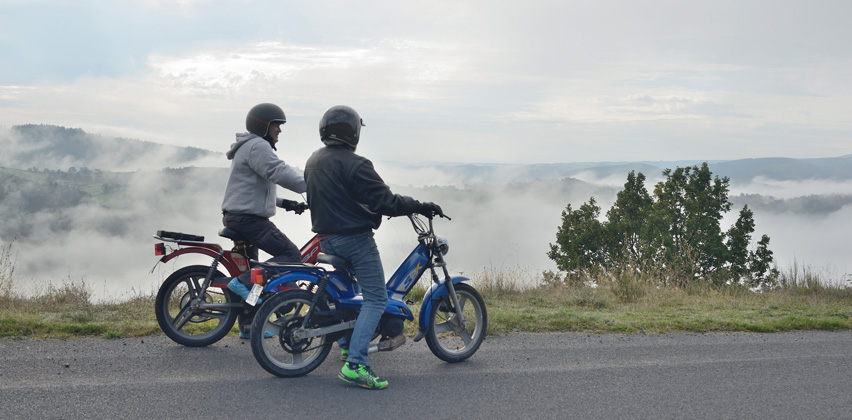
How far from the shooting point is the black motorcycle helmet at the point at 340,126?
4938 millimetres

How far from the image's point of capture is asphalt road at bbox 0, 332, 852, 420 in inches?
173

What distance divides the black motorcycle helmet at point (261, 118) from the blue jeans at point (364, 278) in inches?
63.5

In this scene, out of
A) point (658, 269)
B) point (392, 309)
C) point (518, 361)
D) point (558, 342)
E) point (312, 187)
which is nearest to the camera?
point (312, 187)

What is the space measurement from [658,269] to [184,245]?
893 centimetres

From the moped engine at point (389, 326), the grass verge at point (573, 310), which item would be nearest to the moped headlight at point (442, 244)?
the moped engine at point (389, 326)

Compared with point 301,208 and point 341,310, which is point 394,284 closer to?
point 341,310

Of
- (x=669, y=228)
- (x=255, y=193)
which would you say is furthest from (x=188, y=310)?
(x=669, y=228)

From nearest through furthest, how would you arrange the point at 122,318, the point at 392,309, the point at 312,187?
the point at 312,187, the point at 392,309, the point at 122,318

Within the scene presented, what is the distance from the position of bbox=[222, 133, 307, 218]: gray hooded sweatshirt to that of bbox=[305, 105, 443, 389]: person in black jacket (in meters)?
0.90

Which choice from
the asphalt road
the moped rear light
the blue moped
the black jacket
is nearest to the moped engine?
the blue moped

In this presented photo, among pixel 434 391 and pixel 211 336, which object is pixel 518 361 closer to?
pixel 434 391

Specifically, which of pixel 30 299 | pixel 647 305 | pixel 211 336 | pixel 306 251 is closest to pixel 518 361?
pixel 306 251

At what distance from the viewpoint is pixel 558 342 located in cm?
649

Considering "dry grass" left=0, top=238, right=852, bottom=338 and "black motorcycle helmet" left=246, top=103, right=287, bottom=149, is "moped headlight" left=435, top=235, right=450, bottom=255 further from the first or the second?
"black motorcycle helmet" left=246, top=103, right=287, bottom=149
